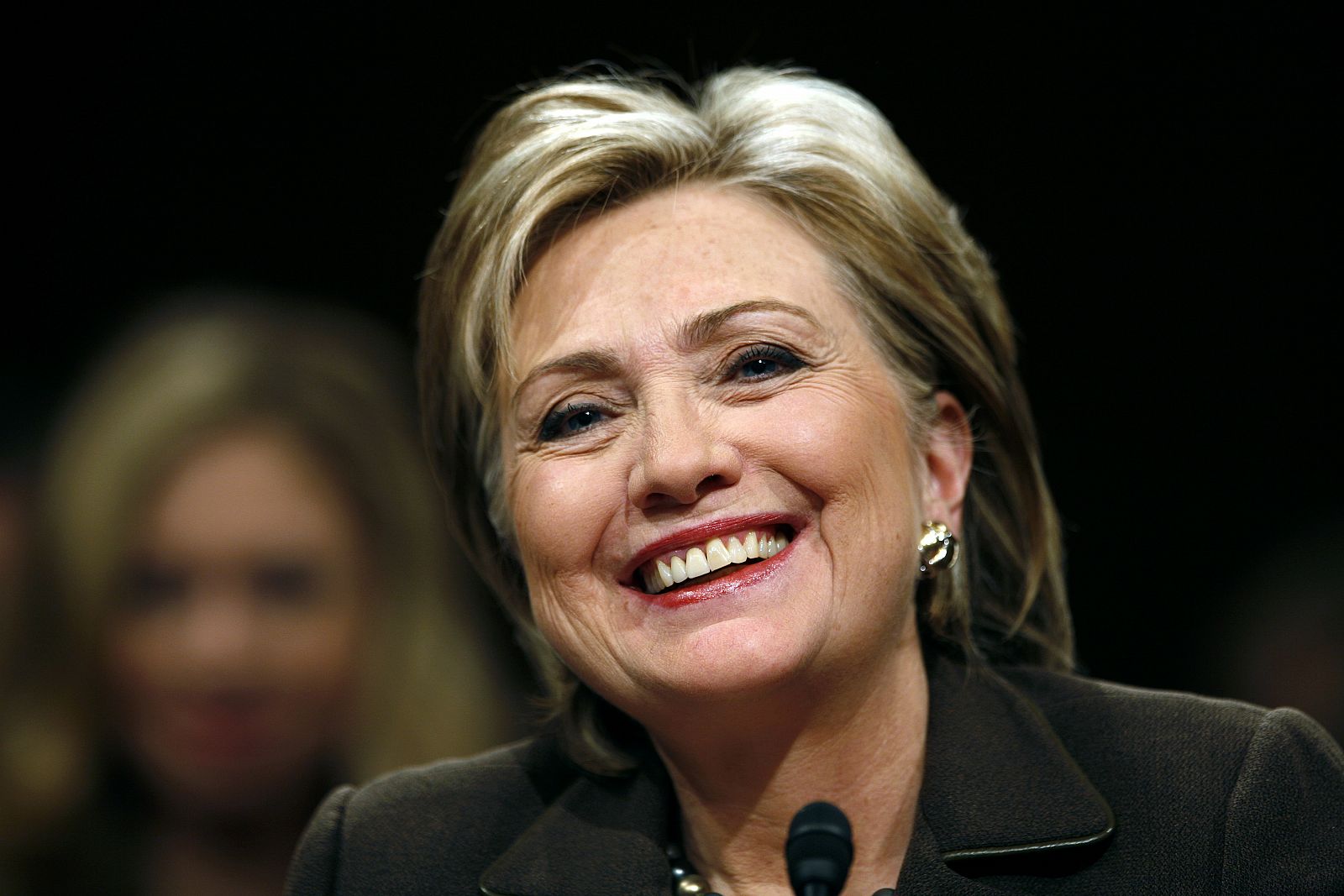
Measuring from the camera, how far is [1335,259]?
354 cm

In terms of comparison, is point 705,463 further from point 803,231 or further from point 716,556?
point 803,231

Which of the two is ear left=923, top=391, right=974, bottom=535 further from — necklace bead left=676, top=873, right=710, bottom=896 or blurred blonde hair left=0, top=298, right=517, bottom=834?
blurred blonde hair left=0, top=298, right=517, bottom=834

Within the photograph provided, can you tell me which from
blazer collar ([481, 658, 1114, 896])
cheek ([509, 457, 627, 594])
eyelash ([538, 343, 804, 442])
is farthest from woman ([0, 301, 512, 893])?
eyelash ([538, 343, 804, 442])

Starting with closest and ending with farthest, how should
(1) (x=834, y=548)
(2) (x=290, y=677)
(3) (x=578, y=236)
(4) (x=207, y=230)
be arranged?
(1) (x=834, y=548), (3) (x=578, y=236), (2) (x=290, y=677), (4) (x=207, y=230)

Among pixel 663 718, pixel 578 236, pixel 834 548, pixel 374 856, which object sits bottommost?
pixel 374 856

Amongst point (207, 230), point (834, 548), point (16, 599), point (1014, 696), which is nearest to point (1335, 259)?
point (1014, 696)

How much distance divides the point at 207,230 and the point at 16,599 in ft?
3.63

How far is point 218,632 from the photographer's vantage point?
3418mm

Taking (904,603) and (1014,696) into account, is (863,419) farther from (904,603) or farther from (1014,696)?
(1014,696)

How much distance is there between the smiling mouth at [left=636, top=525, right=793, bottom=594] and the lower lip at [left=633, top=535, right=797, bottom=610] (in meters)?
0.01

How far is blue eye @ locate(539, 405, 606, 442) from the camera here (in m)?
2.02

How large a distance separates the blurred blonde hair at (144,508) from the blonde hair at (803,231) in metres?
1.09

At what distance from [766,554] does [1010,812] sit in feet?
1.64

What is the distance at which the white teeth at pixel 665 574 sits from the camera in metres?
1.89
